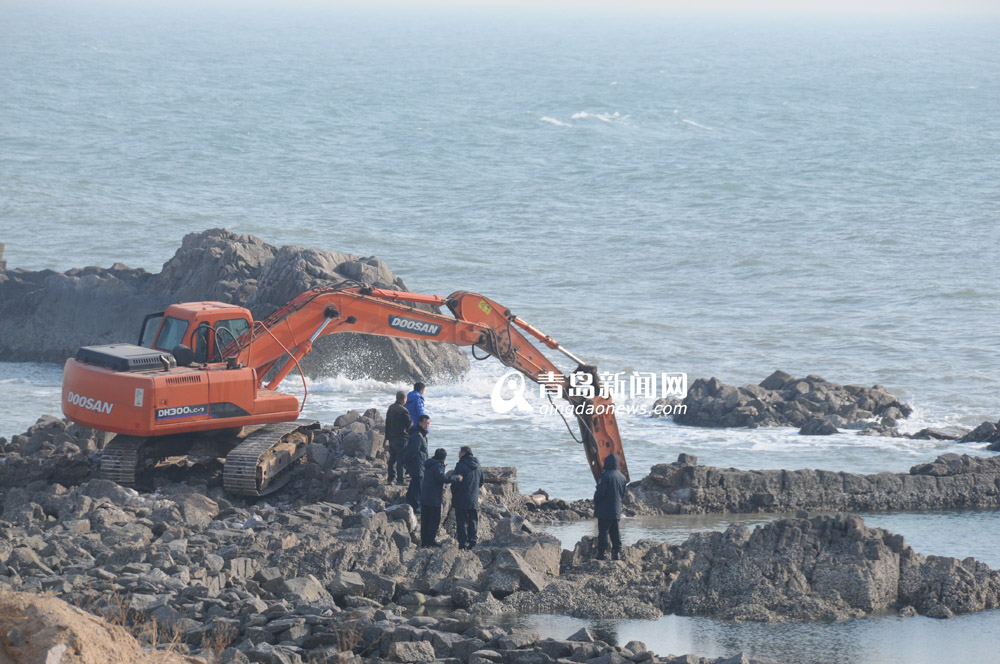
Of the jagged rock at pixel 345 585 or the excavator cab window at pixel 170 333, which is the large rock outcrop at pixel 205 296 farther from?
the jagged rock at pixel 345 585

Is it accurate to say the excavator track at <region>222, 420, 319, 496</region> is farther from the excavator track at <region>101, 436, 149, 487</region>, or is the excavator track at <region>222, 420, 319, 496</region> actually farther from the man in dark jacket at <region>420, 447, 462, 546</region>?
Result: the man in dark jacket at <region>420, 447, 462, 546</region>

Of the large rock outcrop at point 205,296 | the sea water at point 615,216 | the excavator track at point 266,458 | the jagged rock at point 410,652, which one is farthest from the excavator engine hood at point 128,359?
the large rock outcrop at point 205,296

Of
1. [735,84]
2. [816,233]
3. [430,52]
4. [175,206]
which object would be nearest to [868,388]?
[816,233]

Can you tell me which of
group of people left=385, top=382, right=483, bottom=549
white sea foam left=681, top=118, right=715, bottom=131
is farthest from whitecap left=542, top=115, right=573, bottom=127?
group of people left=385, top=382, right=483, bottom=549

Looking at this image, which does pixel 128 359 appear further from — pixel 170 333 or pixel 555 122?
pixel 555 122

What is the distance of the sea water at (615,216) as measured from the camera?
22.4 meters

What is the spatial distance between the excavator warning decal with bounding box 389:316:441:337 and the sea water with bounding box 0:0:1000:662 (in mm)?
3404

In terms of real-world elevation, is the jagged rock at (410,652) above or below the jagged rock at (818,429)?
below

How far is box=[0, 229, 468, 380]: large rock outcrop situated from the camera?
1071 inches

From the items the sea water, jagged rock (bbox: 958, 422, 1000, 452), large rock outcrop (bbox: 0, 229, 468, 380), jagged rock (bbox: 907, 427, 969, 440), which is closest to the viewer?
jagged rock (bbox: 958, 422, 1000, 452)

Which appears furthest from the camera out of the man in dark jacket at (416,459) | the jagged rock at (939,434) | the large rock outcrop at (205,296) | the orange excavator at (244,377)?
the large rock outcrop at (205,296)

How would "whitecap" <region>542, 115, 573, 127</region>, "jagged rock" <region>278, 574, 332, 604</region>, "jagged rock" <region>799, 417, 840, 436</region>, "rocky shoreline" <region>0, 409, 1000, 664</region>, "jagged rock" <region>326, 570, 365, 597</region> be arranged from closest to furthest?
"rocky shoreline" <region>0, 409, 1000, 664</region>
"jagged rock" <region>278, 574, 332, 604</region>
"jagged rock" <region>326, 570, 365, 597</region>
"jagged rock" <region>799, 417, 840, 436</region>
"whitecap" <region>542, 115, 573, 127</region>

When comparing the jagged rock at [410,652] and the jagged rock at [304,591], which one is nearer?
the jagged rock at [410,652]

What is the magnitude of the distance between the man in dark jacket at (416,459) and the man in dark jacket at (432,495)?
2.98 ft
